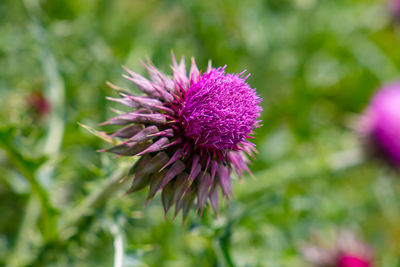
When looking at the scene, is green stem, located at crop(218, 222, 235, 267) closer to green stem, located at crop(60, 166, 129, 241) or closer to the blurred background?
the blurred background

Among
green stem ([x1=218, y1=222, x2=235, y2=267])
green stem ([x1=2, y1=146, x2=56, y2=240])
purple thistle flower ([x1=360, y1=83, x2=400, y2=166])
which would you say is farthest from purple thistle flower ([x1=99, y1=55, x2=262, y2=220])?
purple thistle flower ([x1=360, y1=83, x2=400, y2=166])

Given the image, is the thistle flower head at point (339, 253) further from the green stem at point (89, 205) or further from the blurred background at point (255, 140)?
the green stem at point (89, 205)

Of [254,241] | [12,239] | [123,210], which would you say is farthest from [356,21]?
[12,239]

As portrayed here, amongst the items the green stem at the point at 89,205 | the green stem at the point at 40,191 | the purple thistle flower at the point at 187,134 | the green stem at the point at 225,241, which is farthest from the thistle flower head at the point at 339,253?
the green stem at the point at 40,191

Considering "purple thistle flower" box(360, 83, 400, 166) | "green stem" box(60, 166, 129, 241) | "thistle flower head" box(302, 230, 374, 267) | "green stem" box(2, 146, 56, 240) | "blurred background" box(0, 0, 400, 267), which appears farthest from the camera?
"purple thistle flower" box(360, 83, 400, 166)

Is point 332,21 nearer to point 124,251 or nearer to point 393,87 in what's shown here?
point 393,87

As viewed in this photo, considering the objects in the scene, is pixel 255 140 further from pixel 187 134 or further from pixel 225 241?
pixel 187 134
